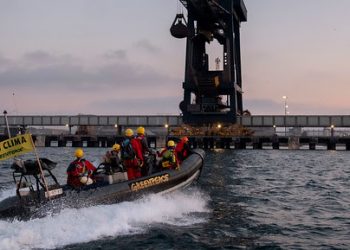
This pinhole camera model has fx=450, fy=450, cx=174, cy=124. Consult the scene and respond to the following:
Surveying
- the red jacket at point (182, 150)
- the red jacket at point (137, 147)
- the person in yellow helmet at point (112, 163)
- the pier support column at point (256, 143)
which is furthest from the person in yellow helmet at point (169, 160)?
the pier support column at point (256, 143)

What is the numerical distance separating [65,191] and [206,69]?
60.6m

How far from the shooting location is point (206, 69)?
70750 millimetres

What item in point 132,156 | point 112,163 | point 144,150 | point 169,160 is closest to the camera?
point 112,163

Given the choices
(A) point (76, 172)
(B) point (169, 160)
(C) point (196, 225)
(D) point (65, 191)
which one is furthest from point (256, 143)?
(D) point (65, 191)

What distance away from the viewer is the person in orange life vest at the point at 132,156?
14.0m

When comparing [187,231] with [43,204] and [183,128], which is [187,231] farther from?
[183,128]

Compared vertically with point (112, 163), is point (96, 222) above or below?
below

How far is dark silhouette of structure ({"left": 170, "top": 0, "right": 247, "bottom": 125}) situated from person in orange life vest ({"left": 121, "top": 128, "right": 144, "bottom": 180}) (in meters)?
51.0

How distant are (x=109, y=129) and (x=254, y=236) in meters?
167

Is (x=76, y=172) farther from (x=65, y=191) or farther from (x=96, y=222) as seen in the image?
(x=96, y=222)

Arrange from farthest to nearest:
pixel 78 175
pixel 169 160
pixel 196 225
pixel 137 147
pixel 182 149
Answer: pixel 182 149
pixel 169 160
pixel 137 147
pixel 78 175
pixel 196 225

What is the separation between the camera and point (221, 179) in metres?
23.7

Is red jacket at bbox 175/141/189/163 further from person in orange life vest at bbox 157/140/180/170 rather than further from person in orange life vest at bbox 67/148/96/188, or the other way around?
person in orange life vest at bbox 67/148/96/188

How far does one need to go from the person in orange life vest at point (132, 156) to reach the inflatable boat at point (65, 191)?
0.66m
